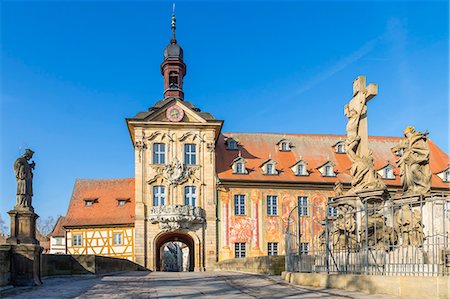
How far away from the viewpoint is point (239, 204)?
130 feet

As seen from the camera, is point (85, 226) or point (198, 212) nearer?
point (198, 212)

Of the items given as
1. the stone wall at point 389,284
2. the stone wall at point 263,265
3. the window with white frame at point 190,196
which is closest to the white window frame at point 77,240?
the window with white frame at point 190,196

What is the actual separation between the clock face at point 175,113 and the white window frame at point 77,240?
35.7 feet

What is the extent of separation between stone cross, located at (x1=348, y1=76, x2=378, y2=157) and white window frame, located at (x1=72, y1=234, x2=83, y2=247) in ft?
93.3

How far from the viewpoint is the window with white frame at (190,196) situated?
127 ft

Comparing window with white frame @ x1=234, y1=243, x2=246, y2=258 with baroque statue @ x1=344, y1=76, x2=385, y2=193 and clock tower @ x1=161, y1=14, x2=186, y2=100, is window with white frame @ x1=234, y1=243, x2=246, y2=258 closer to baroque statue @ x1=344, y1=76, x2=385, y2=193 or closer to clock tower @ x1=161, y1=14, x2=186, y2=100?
clock tower @ x1=161, y1=14, x2=186, y2=100

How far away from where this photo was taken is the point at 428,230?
13.4 metres

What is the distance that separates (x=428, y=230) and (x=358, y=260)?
190 cm

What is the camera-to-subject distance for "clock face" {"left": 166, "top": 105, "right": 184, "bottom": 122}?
3953 cm

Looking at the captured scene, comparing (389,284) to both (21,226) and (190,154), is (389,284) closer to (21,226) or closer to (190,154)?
(21,226)

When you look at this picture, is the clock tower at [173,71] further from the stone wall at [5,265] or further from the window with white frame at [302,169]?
the stone wall at [5,265]

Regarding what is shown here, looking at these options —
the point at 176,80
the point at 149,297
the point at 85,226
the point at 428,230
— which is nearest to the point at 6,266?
the point at 149,297

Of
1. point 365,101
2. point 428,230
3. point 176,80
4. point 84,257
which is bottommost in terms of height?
point 84,257

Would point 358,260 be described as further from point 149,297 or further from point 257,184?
point 257,184
